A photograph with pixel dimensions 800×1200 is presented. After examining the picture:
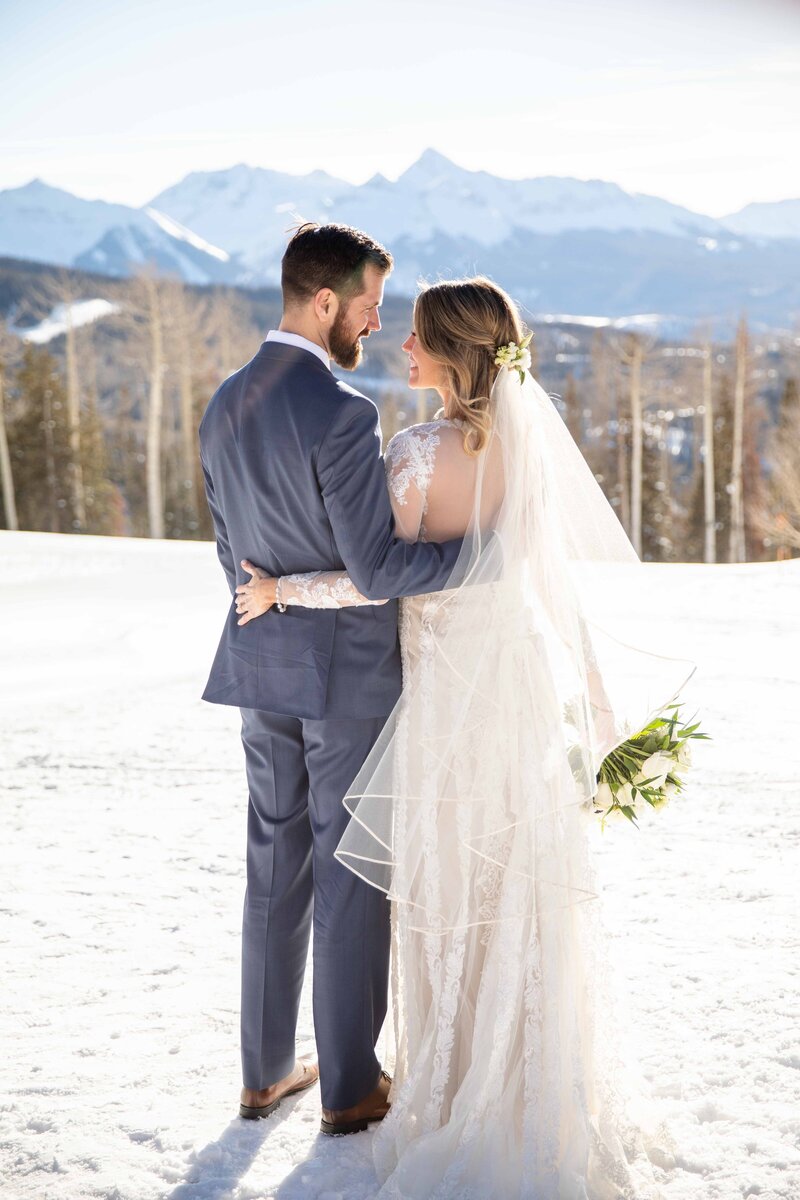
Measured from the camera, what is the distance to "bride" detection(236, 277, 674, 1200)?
7.97 ft

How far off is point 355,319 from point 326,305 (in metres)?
0.08

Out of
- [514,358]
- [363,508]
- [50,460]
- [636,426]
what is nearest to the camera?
[363,508]

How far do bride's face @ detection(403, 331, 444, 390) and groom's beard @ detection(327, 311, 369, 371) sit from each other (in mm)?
113

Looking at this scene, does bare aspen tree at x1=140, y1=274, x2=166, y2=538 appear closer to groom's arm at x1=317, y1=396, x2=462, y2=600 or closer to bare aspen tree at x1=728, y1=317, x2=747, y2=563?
bare aspen tree at x1=728, y1=317, x2=747, y2=563

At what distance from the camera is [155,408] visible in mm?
31641

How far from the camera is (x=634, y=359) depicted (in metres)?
36.5

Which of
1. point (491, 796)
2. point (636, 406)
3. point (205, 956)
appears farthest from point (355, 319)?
point (636, 406)

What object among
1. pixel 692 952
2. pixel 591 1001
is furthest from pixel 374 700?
pixel 692 952

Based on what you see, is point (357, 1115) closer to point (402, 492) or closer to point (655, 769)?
point (655, 769)

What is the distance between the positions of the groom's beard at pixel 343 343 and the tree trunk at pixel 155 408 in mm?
28452

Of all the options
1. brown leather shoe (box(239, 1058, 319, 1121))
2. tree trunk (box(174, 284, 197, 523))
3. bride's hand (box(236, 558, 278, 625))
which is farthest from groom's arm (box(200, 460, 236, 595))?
tree trunk (box(174, 284, 197, 523))

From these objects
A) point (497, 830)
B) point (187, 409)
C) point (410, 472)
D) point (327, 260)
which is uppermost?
point (187, 409)

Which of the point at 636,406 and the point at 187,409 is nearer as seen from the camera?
the point at 636,406

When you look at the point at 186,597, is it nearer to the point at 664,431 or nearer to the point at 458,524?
the point at 458,524
